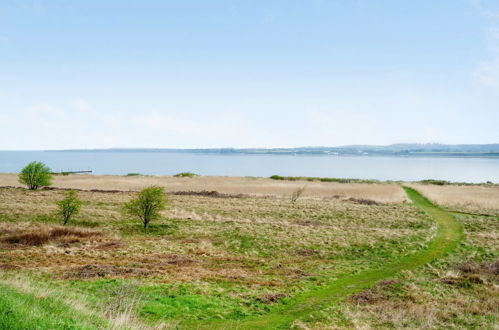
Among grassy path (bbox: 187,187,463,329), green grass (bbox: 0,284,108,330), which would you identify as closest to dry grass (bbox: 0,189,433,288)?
grassy path (bbox: 187,187,463,329)

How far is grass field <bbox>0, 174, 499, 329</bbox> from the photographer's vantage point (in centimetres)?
1442

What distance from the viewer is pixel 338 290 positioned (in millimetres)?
19203

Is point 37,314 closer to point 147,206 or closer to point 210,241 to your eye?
point 210,241

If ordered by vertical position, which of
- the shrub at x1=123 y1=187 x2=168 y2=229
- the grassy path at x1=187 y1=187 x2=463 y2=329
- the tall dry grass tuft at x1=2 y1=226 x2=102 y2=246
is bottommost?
the grassy path at x1=187 y1=187 x2=463 y2=329

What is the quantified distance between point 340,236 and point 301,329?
19.7 meters

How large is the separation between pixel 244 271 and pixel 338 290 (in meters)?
5.84

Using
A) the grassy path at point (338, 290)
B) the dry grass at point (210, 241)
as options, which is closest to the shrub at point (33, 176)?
the dry grass at point (210, 241)

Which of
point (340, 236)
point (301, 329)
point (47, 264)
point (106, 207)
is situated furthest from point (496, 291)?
point (106, 207)

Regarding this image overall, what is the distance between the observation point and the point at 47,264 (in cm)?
2148

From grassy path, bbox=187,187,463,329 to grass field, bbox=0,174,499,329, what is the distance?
89 millimetres

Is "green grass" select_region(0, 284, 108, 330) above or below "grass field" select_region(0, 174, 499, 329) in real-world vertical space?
above

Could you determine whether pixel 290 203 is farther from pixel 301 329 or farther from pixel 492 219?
pixel 301 329

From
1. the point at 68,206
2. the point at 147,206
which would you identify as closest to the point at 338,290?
the point at 147,206

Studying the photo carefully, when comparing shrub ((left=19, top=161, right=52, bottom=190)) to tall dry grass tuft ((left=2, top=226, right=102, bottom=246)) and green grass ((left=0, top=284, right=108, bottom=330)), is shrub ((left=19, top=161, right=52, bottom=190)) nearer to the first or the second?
tall dry grass tuft ((left=2, top=226, right=102, bottom=246))
